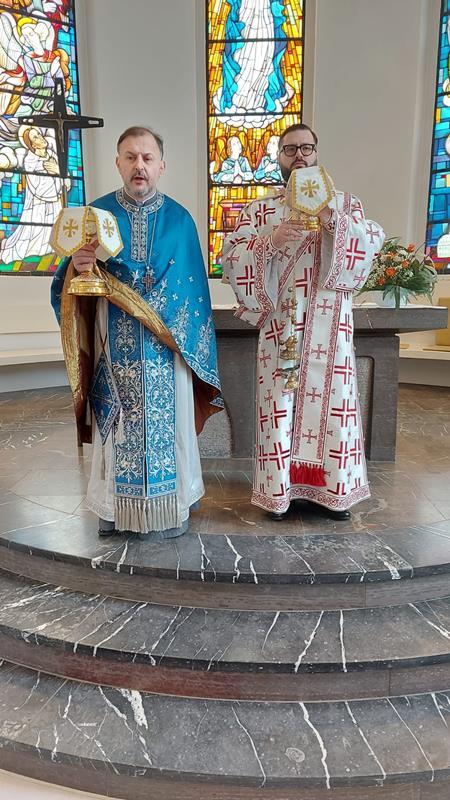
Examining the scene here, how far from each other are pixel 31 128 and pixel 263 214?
5.73m

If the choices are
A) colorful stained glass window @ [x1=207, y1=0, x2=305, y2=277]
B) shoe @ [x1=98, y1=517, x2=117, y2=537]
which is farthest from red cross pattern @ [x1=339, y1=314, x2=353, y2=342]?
colorful stained glass window @ [x1=207, y1=0, x2=305, y2=277]

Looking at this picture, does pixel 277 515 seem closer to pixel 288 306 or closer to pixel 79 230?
pixel 288 306

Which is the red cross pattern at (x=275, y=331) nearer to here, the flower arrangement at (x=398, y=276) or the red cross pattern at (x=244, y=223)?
the red cross pattern at (x=244, y=223)

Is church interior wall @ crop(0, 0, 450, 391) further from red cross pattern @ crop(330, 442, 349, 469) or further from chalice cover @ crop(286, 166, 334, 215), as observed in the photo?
chalice cover @ crop(286, 166, 334, 215)

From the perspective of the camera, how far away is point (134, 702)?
2158mm

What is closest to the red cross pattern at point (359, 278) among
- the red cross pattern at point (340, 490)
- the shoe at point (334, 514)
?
the red cross pattern at point (340, 490)

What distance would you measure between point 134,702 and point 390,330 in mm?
2834

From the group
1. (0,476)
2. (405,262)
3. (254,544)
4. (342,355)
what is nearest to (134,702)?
(254,544)

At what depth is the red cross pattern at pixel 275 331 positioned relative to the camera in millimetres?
2833

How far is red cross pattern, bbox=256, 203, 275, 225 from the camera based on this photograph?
286 centimetres

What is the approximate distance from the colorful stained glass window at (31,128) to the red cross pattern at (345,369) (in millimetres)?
5542

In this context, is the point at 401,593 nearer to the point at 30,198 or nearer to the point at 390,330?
the point at 390,330

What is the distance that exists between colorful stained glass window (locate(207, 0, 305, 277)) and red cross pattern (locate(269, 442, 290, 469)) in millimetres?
5152

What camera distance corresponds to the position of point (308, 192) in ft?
7.39
